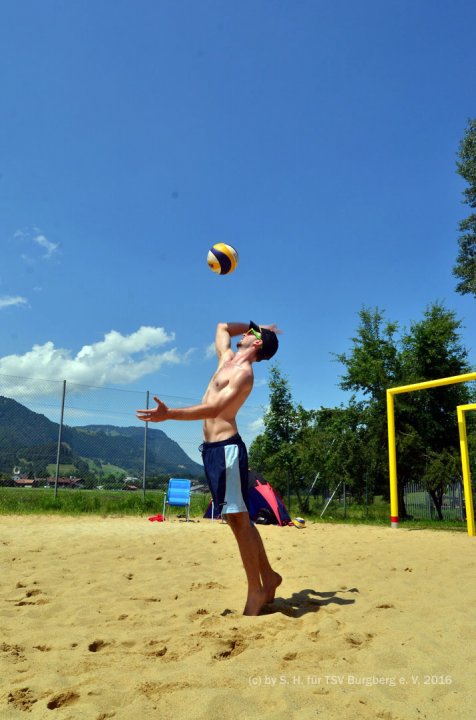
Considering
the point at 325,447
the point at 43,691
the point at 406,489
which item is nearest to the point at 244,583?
the point at 43,691

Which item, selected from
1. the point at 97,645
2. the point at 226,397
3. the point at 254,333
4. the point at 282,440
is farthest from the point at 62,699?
the point at 282,440

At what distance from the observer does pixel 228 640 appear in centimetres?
257

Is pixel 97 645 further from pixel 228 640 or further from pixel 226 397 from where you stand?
pixel 226 397

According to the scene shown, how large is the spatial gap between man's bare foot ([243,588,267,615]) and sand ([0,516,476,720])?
0.26 ft

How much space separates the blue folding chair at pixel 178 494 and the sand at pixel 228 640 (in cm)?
540

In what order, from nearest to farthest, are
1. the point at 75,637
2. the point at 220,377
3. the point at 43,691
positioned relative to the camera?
the point at 43,691
the point at 75,637
the point at 220,377

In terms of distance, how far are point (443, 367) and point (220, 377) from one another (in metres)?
14.0

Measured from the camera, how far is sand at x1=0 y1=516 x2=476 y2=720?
190 centimetres

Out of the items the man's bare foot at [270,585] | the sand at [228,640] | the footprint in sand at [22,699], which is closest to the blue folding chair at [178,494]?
the sand at [228,640]

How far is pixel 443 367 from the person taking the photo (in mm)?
15906

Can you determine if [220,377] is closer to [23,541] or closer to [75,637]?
[75,637]

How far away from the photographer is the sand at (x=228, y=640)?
1900 millimetres

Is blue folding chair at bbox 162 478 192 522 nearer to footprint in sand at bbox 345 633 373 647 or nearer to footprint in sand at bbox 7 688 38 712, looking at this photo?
footprint in sand at bbox 345 633 373 647

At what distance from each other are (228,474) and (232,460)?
9 cm
